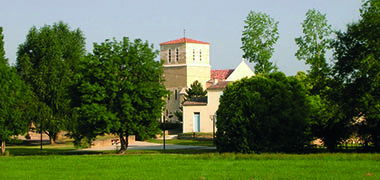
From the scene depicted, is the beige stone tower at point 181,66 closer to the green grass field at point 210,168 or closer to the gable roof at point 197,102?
the gable roof at point 197,102

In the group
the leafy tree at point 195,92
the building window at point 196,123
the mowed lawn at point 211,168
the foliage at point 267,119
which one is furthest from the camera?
the leafy tree at point 195,92

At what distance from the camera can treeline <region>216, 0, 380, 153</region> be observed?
30375 millimetres

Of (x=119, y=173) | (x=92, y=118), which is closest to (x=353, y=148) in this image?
(x=92, y=118)

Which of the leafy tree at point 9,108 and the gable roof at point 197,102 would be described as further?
the gable roof at point 197,102

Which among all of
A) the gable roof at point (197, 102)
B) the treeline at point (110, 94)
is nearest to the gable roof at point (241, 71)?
the gable roof at point (197, 102)

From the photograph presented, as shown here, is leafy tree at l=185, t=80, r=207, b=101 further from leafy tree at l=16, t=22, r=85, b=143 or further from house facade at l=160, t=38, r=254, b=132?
leafy tree at l=16, t=22, r=85, b=143

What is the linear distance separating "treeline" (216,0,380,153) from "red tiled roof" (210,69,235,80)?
58097 mm

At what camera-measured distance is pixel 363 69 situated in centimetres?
3002

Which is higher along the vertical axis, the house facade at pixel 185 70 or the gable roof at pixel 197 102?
the house facade at pixel 185 70

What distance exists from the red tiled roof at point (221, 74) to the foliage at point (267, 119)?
58.9 metres

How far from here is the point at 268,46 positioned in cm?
6297

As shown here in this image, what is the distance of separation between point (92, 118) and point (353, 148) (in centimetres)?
1463

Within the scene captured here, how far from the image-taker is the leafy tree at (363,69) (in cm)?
2972

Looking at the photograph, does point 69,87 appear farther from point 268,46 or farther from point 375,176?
point 268,46
